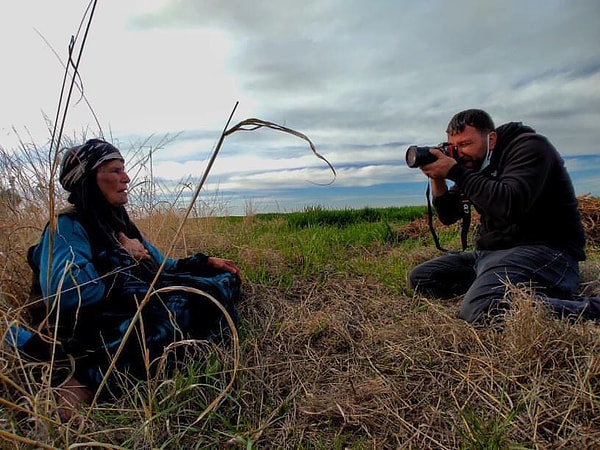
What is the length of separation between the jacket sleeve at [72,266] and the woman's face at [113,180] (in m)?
0.24

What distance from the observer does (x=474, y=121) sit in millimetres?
2551

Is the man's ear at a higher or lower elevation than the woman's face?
higher

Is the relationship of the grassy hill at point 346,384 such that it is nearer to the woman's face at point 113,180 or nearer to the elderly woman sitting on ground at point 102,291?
the elderly woman sitting on ground at point 102,291

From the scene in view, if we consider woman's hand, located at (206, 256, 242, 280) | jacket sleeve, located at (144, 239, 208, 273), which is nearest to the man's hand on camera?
woman's hand, located at (206, 256, 242, 280)

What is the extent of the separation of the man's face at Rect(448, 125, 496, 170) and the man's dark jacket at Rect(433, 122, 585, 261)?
0.21ft

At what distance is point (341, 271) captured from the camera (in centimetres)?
320

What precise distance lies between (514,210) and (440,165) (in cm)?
47

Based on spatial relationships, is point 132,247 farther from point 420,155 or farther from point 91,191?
point 420,155

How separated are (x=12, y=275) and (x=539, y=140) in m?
2.96

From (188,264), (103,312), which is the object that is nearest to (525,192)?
(188,264)

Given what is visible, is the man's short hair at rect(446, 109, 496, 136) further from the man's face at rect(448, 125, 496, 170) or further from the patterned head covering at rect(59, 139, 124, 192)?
the patterned head covering at rect(59, 139, 124, 192)

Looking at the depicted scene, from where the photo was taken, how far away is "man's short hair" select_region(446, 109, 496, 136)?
2557 millimetres

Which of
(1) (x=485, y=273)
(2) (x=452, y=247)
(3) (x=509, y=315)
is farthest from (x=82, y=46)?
(2) (x=452, y=247)

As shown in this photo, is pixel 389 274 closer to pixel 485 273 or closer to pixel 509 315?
pixel 485 273
